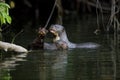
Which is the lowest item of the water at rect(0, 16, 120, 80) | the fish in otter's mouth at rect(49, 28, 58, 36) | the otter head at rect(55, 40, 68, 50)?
the water at rect(0, 16, 120, 80)

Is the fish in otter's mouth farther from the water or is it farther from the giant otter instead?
the water

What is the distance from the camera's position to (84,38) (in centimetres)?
1161

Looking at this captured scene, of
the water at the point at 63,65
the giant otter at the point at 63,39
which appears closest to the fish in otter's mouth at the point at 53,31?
the giant otter at the point at 63,39

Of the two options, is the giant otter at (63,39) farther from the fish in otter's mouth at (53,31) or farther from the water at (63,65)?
the water at (63,65)

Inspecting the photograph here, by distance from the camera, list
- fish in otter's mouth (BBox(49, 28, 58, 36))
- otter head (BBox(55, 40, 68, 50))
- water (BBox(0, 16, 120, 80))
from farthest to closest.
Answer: fish in otter's mouth (BBox(49, 28, 58, 36)), otter head (BBox(55, 40, 68, 50)), water (BBox(0, 16, 120, 80))

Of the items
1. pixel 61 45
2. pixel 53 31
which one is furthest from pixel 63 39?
pixel 61 45

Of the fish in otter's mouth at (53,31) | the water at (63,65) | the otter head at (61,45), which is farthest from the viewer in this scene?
the fish in otter's mouth at (53,31)

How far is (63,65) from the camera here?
8117mm

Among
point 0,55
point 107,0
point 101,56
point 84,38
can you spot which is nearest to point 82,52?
point 101,56

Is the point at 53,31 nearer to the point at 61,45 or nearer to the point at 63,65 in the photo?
the point at 61,45

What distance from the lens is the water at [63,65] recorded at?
23.6 ft

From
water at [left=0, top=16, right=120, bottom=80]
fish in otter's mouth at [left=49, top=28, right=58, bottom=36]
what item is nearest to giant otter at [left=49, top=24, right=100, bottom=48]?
fish in otter's mouth at [left=49, top=28, right=58, bottom=36]

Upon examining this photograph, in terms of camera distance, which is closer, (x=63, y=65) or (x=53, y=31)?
(x=63, y=65)

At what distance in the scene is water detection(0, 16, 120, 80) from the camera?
720 centimetres
